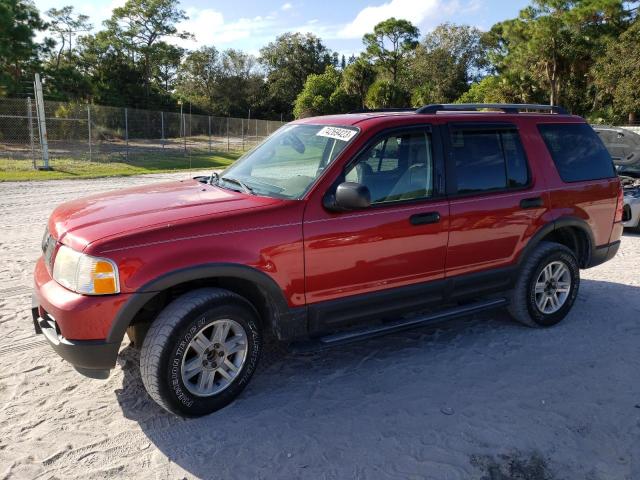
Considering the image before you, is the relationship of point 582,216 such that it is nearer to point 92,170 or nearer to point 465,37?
point 92,170

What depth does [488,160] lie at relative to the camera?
15.0 ft

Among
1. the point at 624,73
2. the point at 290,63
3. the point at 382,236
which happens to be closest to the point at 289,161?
the point at 382,236

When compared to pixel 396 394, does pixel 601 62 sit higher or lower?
higher

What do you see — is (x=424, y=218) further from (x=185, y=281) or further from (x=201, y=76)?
(x=201, y=76)

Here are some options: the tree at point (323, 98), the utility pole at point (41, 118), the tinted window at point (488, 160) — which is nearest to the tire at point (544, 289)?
the tinted window at point (488, 160)

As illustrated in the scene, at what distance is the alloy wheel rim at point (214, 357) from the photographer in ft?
11.1

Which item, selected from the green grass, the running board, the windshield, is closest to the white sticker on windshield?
the windshield

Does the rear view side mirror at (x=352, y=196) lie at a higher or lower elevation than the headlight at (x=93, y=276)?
higher

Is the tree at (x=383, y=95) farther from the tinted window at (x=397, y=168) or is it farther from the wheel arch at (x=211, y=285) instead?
the wheel arch at (x=211, y=285)

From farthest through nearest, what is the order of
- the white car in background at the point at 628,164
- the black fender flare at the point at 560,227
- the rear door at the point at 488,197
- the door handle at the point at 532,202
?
the white car in background at the point at 628,164 → the black fender flare at the point at 560,227 → the door handle at the point at 532,202 → the rear door at the point at 488,197

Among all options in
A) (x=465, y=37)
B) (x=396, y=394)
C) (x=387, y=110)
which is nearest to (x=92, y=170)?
(x=387, y=110)

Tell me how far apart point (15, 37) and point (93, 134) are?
8.57m

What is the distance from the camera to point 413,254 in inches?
160

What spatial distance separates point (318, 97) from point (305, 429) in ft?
161
